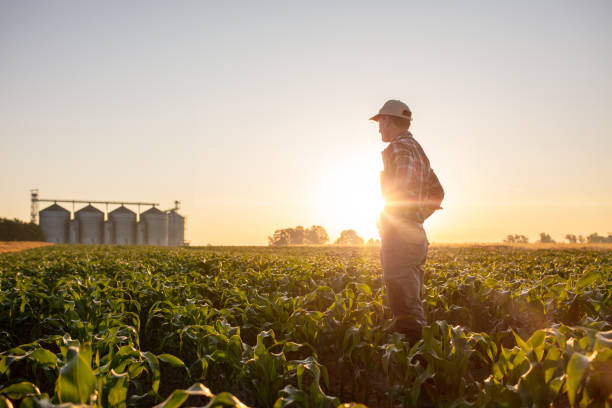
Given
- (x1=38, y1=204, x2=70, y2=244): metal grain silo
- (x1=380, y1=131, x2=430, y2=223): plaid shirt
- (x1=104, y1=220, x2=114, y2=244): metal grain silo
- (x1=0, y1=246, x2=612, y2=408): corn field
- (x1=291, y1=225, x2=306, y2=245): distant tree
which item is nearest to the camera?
(x1=0, y1=246, x2=612, y2=408): corn field

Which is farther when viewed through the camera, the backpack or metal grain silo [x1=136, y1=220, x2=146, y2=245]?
metal grain silo [x1=136, y1=220, x2=146, y2=245]

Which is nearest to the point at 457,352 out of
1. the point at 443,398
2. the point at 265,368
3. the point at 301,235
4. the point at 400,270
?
the point at 443,398

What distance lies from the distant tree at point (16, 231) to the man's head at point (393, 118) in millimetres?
62846

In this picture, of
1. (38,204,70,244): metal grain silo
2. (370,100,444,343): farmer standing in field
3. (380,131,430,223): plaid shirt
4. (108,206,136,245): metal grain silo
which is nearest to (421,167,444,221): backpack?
(370,100,444,343): farmer standing in field

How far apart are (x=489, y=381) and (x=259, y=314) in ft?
9.70

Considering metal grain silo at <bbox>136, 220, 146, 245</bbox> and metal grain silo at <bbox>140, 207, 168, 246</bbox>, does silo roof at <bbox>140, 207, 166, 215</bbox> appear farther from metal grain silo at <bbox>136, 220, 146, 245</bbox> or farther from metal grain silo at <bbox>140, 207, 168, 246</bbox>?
metal grain silo at <bbox>136, 220, 146, 245</bbox>

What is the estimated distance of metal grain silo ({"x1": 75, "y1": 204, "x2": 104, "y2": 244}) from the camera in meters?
58.8

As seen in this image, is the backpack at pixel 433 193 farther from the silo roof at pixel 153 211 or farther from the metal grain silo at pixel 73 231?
the metal grain silo at pixel 73 231

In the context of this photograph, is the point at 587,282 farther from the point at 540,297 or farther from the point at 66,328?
the point at 66,328

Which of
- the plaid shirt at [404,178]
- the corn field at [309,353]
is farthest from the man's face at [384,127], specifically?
the corn field at [309,353]

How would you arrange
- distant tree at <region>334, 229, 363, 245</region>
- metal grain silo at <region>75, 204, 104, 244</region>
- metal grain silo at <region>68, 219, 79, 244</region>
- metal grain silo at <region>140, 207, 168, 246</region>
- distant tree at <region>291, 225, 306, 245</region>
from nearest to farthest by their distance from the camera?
metal grain silo at <region>68, 219, 79, 244</region>
metal grain silo at <region>75, 204, 104, 244</region>
metal grain silo at <region>140, 207, 168, 246</region>
distant tree at <region>291, 225, 306, 245</region>
distant tree at <region>334, 229, 363, 245</region>

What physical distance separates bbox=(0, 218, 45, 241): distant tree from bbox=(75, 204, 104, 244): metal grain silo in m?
5.75

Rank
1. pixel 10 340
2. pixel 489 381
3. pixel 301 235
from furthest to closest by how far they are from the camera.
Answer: pixel 301 235, pixel 10 340, pixel 489 381

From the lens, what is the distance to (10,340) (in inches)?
185
